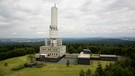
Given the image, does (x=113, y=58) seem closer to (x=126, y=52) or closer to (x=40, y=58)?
(x=126, y=52)

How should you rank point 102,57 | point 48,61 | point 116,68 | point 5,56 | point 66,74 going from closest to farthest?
1. point 116,68
2. point 66,74
3. point 48,61
4. point 102,57
5. point 5,56

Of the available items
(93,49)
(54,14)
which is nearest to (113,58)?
(93,49)

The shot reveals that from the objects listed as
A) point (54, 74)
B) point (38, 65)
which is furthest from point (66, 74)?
point (38, 65)

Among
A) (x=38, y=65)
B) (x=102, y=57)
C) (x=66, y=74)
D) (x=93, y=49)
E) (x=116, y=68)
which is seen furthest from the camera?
(x=93, y=49)

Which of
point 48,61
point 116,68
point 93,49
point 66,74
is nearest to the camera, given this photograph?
point 116,68

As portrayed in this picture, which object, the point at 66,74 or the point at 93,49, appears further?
the point at 93,49

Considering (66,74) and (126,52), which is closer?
(66,74)

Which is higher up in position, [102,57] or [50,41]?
[50,41]

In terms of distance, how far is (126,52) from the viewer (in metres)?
64.1

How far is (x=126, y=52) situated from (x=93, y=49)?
1906 cm

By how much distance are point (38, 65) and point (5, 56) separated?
27.5m

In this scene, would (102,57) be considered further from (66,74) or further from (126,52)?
(66,74)

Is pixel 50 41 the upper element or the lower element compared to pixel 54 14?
lower

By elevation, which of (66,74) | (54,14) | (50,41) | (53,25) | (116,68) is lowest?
(66,74)
